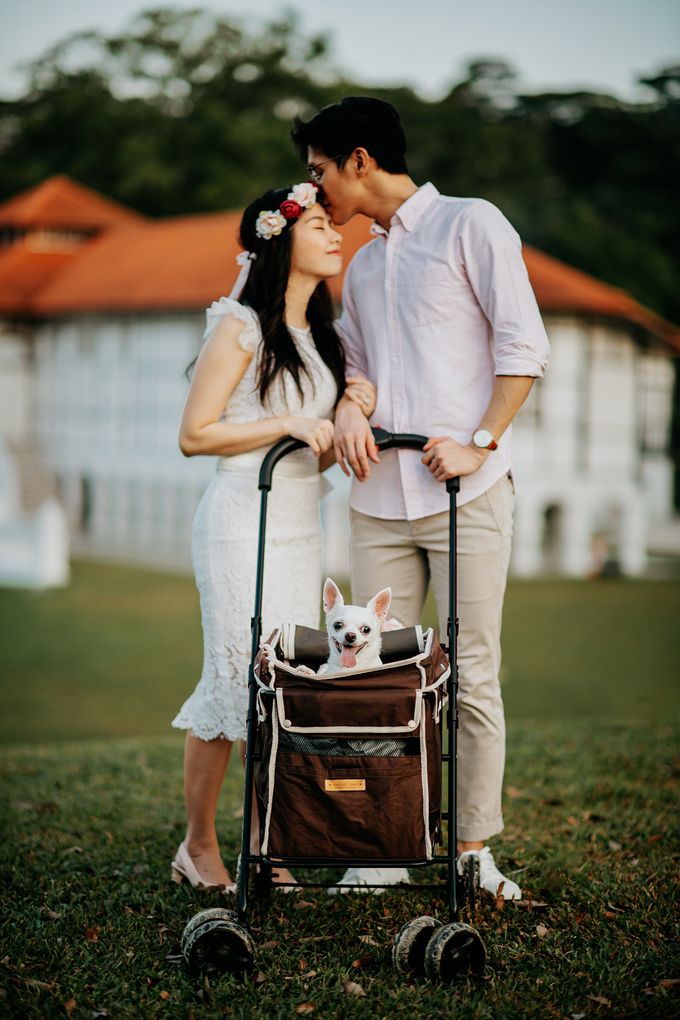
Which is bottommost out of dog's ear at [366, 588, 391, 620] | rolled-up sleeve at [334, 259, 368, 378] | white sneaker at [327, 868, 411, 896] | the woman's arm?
white sneaker at [327, 868, 411, 896]

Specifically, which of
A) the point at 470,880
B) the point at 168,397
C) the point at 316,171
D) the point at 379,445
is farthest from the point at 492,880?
the point at 168,397

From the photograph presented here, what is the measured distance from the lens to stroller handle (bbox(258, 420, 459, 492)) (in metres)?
3.48

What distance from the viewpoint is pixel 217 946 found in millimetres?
3131

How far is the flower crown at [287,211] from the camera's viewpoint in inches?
147

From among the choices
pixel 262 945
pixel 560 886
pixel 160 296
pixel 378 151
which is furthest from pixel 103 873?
pixel 160 296

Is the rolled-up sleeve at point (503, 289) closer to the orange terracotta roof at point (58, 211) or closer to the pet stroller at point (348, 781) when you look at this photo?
the pet stroller at point (348, 781)

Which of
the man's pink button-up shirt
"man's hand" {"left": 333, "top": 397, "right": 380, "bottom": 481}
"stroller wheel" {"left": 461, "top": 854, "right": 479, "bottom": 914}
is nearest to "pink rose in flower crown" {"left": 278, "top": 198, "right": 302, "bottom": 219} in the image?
the man's pink button-up shirt

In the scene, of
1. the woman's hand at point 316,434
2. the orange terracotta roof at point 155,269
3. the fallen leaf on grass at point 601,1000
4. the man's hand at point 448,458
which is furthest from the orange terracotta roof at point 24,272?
the fallen leaf on grass at point 601,1000

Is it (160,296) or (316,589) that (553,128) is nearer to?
(160,296)

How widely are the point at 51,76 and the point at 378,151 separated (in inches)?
1656

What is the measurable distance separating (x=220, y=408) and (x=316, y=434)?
1.08ft

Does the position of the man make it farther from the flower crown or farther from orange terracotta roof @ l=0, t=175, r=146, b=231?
orange terracotta roof @ l=0, t=175, r=146, b=231

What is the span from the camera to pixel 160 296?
91.4ft

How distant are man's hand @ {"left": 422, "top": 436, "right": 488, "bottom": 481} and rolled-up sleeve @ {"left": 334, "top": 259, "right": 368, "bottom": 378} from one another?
1.75ft
